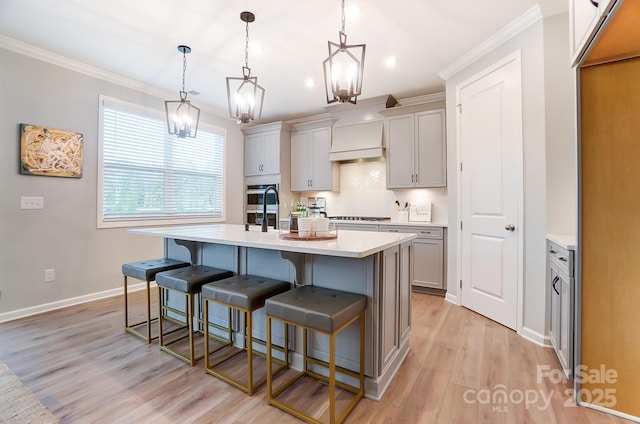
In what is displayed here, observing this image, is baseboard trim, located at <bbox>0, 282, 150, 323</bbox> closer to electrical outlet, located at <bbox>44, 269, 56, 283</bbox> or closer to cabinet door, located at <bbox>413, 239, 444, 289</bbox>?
electrical outlet, located at <bbox>44, 269, 56, 283</bbox>

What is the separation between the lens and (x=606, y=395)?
5.13 ft

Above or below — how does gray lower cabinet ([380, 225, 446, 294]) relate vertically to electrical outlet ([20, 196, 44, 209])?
below

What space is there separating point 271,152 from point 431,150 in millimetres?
2583

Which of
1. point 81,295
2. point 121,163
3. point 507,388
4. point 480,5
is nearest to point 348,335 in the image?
point 507,388

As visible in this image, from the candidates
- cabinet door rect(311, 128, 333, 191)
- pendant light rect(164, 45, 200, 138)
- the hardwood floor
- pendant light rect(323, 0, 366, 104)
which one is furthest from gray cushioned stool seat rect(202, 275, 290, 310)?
cabinet door rect(311, 128, 333, 191)

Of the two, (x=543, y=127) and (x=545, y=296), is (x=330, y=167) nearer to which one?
(x=543, y=127)

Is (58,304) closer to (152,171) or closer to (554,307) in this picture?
(152,171)

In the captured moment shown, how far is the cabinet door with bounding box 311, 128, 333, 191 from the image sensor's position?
4.73 m

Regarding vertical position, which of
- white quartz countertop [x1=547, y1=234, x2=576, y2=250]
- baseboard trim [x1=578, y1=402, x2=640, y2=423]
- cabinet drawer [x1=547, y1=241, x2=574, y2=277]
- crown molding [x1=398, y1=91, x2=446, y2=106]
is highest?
crown molding [x1=398, y1=91, x2=446, y2=106]

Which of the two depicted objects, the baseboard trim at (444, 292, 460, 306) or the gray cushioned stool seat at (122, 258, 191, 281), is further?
the baseboard trim at (444, 292, 460, 306)

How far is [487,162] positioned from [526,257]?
3.14 ft

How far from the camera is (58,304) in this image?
3.12 metres

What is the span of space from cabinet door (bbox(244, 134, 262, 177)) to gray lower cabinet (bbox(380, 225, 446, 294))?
2.65 metres

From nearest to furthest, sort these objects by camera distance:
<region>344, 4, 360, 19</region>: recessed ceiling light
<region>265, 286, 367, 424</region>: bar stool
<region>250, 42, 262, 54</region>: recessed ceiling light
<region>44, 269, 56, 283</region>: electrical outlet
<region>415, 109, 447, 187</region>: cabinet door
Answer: <region>265, 286, 367, 424</region>: bar stool < <region>344, 4, 360, 19</region>: recessed ceiling light < <region>250, 42, 262, 54</region>: recessed ceiling light < <region>44, 269, 56, 283</region>: electrical outlet < <region>415, 109, 447, 187</region>: cabinet door
